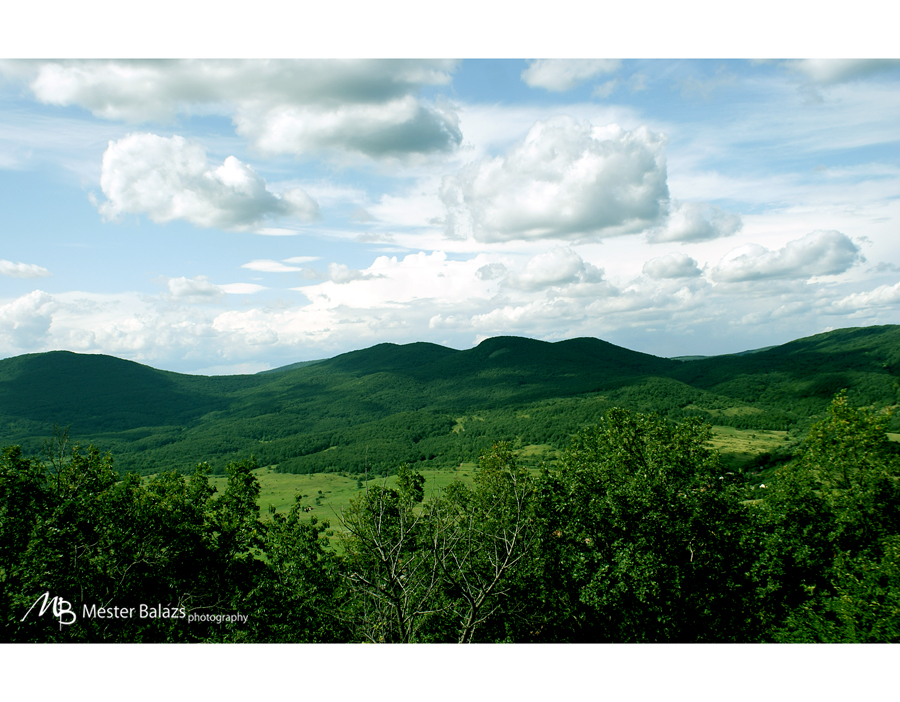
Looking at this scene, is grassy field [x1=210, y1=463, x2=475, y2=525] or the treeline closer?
the treeline

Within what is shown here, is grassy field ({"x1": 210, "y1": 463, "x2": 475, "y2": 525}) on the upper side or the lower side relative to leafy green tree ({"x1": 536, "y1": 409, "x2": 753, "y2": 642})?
lower

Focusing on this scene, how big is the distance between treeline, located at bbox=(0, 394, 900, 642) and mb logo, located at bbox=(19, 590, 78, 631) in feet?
0.29

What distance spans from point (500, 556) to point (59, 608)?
50.2 feet

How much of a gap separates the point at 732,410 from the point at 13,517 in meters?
213

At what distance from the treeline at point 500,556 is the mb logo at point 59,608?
0.09 meters

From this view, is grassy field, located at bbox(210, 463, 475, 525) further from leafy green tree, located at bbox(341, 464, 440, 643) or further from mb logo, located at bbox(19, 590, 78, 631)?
mb logo, located at bbox(19, 590, 78, 631)

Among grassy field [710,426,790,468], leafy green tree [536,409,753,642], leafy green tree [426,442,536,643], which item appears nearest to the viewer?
leafy green tree [426,442,536,643]

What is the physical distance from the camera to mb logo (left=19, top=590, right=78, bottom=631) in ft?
48.4

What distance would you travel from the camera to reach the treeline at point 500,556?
1577cm

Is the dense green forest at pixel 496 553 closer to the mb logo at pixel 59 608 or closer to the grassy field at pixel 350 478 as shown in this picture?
the mb logo at pixel 59 608

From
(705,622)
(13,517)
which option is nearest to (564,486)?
(705,622)

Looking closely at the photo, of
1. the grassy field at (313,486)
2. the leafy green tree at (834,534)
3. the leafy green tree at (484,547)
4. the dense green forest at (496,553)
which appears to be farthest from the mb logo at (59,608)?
the grassy field at (313,486)

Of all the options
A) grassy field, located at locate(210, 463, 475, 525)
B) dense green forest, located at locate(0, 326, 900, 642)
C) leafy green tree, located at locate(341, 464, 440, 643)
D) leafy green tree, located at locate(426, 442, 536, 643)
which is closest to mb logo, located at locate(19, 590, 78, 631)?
dense green forest, located at locate(0, 326, 900, 642)

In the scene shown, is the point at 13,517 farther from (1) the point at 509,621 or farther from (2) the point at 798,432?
(2) the point at 798,432
